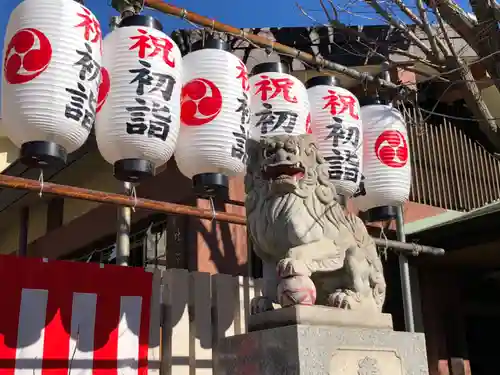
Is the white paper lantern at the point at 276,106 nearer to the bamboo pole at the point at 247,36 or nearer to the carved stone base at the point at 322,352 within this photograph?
the bamboo pole at the point at 247,36

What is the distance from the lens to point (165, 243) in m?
8.24

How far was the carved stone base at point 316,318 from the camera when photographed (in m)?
3.86

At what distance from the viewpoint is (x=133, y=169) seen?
4.82 metres

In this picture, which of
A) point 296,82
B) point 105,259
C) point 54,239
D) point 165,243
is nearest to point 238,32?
point 296,82

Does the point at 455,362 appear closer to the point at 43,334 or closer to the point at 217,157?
the point at 217,157

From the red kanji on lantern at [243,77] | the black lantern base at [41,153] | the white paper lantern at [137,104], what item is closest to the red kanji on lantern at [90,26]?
the white paper lantern at [137,104]

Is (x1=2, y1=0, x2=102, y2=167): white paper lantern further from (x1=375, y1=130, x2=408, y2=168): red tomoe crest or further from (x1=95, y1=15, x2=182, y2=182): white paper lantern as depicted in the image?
(x1=375, y1=130, x2=408, y2=168): red tomoe crest

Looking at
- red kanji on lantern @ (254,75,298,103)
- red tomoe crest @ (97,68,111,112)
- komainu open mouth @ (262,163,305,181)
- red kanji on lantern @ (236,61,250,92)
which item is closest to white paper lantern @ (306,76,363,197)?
red kanji on lantern @ (254,75,298,103)

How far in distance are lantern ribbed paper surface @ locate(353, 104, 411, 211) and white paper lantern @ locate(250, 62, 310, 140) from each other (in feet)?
3.73

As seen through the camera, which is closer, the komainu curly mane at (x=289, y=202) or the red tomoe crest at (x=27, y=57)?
the komainu curly mane at (x=289, y=202)

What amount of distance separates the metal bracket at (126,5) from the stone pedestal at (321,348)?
334 centimetres

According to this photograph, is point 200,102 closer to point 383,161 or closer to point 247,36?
point 247,36

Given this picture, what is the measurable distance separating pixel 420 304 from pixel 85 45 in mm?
6448

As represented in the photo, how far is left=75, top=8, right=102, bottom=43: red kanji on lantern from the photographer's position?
15.2 feet
